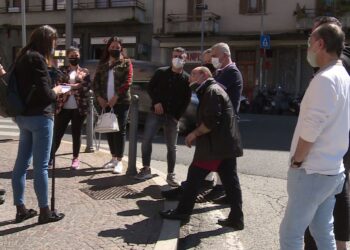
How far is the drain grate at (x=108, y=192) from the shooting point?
19.5 ft

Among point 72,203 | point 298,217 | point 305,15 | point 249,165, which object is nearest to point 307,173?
point 298,217

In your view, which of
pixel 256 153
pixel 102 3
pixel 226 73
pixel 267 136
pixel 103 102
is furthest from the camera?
pixel 102 3

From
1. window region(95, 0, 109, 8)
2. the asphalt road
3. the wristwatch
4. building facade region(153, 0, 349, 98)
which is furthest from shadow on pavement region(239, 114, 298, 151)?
window region(95, 0, 109, 8)

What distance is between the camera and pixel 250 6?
96.1 ft

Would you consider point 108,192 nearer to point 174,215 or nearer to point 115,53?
point 174,215

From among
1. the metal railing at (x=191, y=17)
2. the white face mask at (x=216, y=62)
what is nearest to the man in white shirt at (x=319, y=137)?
the white face mask at (x=216, y=62)

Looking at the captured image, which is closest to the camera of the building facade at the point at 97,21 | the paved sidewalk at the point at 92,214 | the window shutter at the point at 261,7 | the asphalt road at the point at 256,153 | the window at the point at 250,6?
the paved sidewalk at the point at 92,214

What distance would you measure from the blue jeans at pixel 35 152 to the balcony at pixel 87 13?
2571 cm

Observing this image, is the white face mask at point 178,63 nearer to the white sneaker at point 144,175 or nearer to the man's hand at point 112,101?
the man's hand at point 112,101

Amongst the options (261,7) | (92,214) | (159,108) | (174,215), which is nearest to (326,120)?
(174,215)

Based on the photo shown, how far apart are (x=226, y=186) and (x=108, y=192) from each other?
1692 mm

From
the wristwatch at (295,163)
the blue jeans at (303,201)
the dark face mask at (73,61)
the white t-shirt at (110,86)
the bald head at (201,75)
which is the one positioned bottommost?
the blue jeans at (303,201)

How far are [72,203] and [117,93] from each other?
1.96 metres

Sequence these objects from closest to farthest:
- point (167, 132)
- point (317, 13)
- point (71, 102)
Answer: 1. point (167, 132)
2. point (71, 102)
3. point (317, 13)
